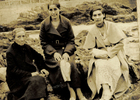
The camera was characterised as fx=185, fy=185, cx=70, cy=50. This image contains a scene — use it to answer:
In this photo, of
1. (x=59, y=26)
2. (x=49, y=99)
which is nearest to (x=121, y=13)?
(x=59, y=26)

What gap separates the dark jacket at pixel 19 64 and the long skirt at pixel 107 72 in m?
1.15

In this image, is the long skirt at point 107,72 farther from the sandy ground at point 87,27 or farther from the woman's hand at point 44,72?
the woman's hand at point 44,72

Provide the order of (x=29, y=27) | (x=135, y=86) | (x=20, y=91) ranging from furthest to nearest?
(x=29, y=27) < (x=135, y=86) < (x=20, y=91)

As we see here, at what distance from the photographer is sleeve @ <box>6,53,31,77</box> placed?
11.8ft

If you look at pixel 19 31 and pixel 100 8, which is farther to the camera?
pixel 100 8

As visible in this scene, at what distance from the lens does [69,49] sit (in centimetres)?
383

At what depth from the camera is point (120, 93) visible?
373 cm

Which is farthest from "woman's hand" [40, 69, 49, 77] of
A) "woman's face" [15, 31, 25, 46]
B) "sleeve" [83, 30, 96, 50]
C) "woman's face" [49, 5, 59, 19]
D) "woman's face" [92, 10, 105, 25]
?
"woman's face" [92, 10, 105, 25]

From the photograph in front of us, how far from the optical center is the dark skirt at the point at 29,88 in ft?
11.4

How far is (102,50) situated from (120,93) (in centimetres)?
95

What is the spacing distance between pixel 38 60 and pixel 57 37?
627mm

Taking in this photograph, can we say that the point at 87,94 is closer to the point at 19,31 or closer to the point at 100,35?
the point at 100,35

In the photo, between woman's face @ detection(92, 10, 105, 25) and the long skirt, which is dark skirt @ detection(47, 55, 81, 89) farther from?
woman's face @ detection(92, 10, 105, 25)

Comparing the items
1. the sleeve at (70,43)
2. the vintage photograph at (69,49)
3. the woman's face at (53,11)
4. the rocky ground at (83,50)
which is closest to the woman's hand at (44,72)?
the vintage photograph at (69,49)
